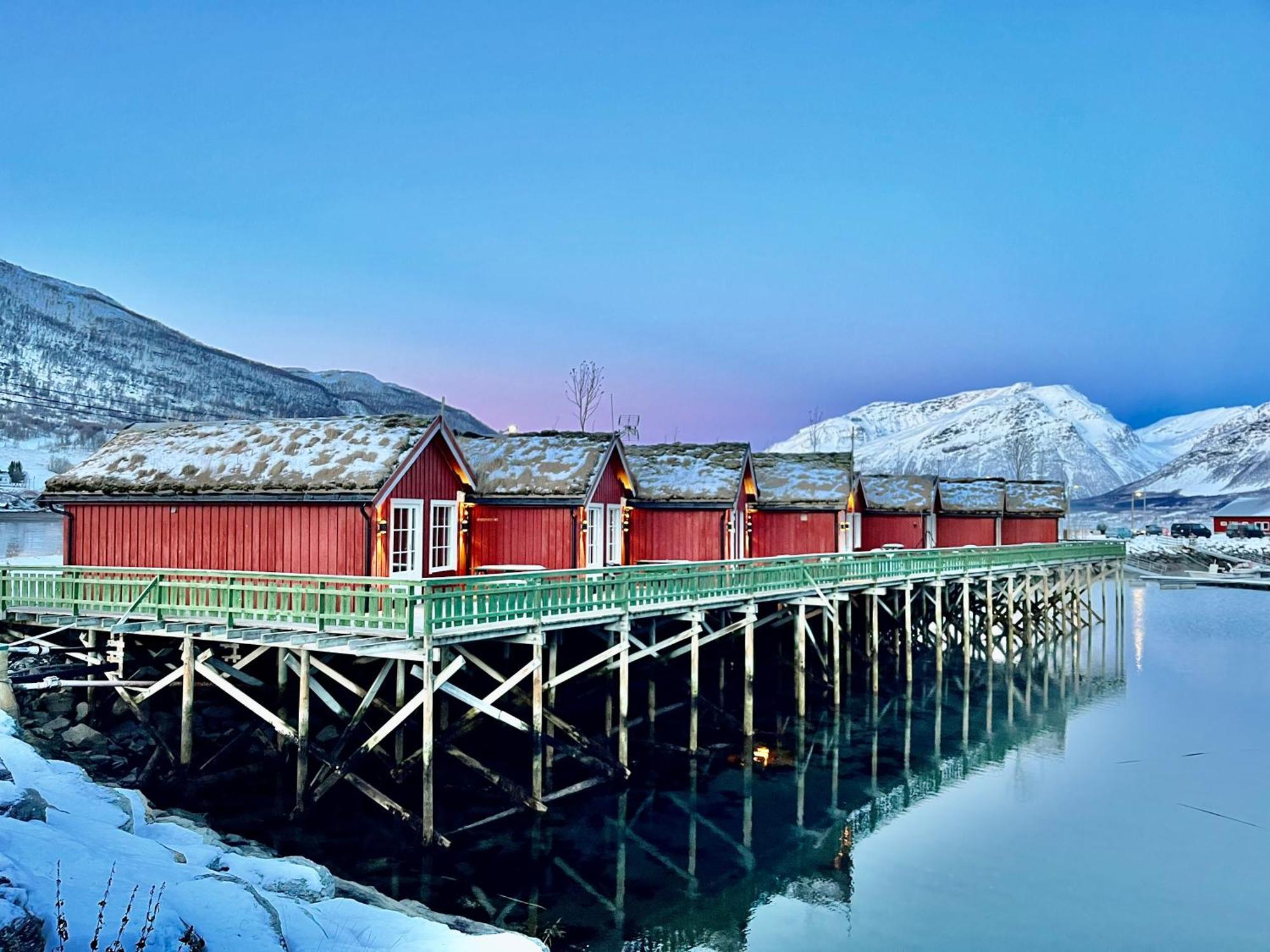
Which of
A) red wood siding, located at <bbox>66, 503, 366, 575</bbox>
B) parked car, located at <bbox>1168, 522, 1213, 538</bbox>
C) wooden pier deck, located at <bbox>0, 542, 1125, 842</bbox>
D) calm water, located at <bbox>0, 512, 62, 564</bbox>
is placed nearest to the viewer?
wooden pier deck, located at <bbox>0, 542, 1125, 842</bbox>

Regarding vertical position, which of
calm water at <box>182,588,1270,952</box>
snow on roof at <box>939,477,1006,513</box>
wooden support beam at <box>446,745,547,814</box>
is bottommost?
calm water at <box>182,588,1270,952</box>

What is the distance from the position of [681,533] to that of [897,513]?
16.3 metres

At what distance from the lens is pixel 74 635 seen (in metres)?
21.8

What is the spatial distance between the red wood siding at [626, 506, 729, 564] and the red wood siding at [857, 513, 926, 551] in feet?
43.9

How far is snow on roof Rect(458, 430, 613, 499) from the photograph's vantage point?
2492 cm

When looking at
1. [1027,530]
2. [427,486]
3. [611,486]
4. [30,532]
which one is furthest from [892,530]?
[30,532]

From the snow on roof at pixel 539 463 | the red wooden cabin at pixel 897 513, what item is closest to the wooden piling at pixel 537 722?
the snow on roof at pixel 539 463

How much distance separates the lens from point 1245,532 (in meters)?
109

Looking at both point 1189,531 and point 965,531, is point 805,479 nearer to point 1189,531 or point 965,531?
point 965,531

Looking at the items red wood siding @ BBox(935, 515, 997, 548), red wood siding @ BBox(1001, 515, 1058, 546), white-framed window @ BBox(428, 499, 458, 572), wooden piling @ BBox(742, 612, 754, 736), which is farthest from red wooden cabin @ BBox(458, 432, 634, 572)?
red wood siding @ BBox(1001, 515, 1058, 546)

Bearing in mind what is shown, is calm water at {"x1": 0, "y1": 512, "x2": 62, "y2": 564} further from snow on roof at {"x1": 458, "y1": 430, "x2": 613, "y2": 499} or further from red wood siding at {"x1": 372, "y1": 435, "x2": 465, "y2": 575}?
red wood siding at {"x1": 372, "y1": 435, "x2": 465, "y2": 575}

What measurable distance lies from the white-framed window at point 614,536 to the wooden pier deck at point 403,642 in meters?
2.03

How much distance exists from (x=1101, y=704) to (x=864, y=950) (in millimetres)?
21710

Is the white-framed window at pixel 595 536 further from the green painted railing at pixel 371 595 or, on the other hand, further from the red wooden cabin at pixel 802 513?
the red wooden cabin at pixel 802 513
